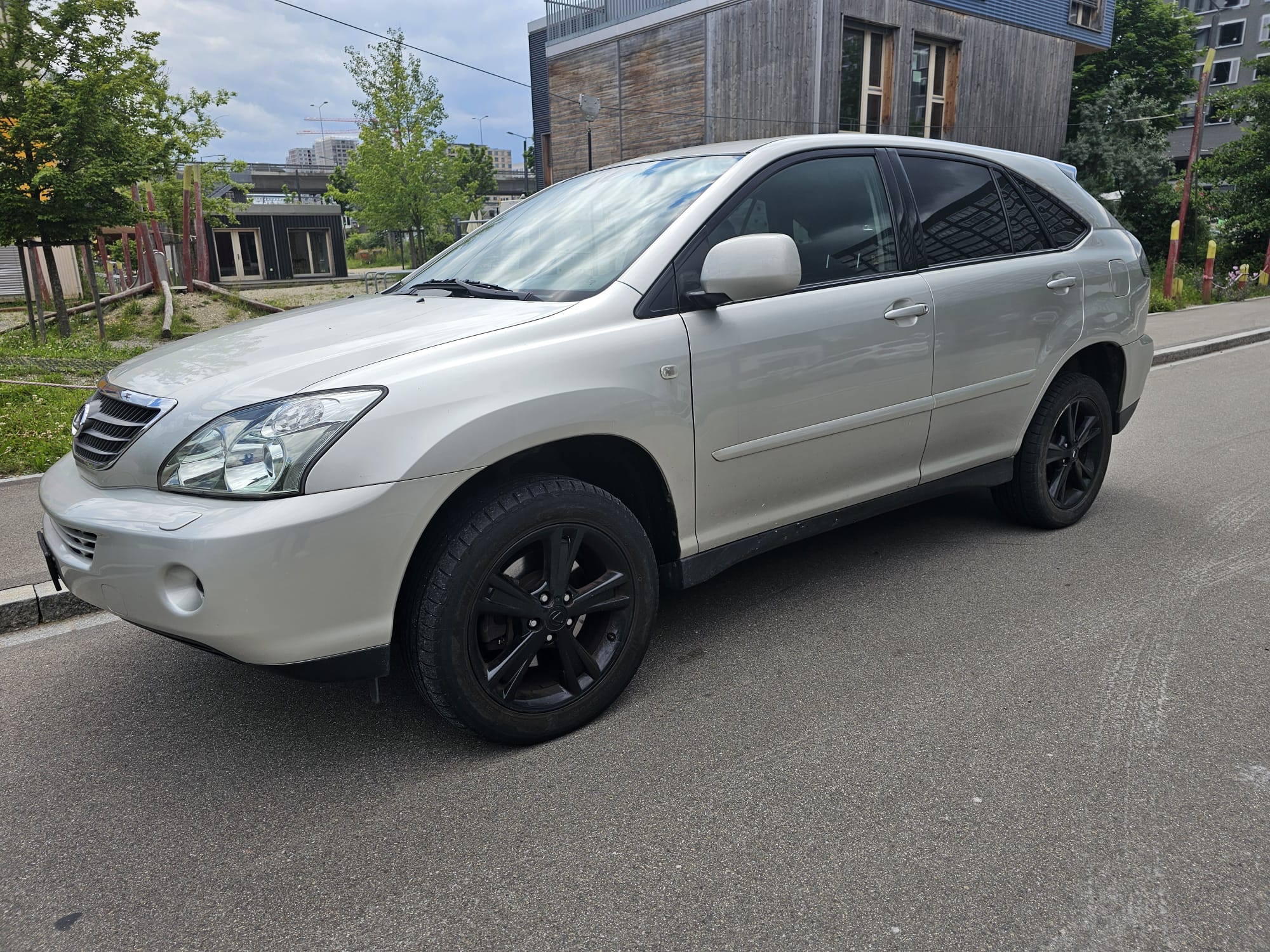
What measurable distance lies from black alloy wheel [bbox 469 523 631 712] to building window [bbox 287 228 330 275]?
50.1m

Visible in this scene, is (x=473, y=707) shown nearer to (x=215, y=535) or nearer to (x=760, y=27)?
(x=215, y=535)

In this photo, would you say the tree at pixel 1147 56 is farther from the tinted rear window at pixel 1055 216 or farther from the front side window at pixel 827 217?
the front side window at pixel 827 217

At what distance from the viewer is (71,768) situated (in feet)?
8.82

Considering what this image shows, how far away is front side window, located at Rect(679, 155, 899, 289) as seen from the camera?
10.5 feet

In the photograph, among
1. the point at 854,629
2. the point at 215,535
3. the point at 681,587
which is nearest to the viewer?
the point at 215,535

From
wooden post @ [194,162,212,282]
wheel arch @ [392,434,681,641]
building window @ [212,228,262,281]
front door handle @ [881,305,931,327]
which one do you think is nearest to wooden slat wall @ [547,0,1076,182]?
wooden post @ [194,162,212,282]

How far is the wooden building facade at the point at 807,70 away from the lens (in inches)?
719

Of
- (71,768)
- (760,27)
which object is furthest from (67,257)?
(71,768)

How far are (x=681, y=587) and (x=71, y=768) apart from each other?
1907mm

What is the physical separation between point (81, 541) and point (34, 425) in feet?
14.9

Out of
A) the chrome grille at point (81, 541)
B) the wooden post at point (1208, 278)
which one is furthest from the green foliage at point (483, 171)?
the chrome grille at point (81, 541)

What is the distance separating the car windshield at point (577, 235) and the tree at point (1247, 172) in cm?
2330

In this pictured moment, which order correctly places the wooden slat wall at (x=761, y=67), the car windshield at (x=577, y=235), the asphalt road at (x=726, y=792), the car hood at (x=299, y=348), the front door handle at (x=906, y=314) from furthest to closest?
the wooden slat wall at (x=761, y=67), the front door handle at (x=906, y=314), the car windshield at (x=577, y=235), the car hood at (x=299, y=348), the asphalt road at (x=726, y=792)

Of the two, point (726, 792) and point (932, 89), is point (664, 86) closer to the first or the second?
point (932, 89)
